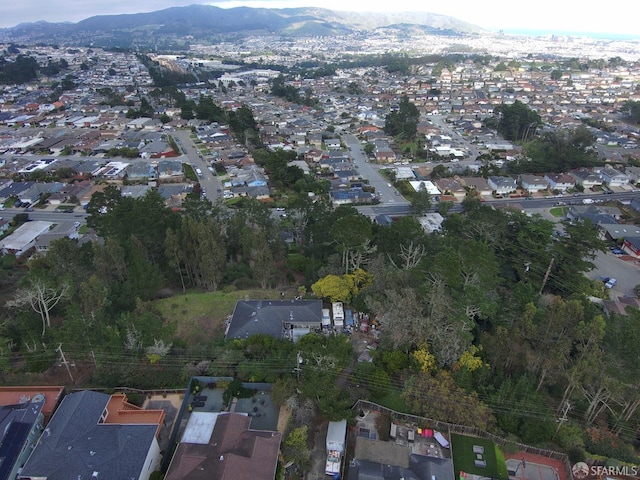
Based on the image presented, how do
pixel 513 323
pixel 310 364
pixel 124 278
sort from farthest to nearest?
pixel 124 278 → pixel 513 323 → pixel 310 364

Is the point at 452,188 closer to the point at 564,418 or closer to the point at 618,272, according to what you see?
the point at 618,272

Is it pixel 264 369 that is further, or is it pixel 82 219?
pixel 82 219

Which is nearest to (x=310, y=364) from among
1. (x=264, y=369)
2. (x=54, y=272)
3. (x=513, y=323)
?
(x=264, y=369)

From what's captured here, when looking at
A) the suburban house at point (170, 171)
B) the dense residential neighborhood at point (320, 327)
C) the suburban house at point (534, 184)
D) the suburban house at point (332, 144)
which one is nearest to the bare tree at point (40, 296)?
the dense residential neighborhood at point (320, 327)

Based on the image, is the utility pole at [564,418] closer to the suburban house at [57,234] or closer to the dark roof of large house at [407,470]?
the dark roof of large house at [407,470]

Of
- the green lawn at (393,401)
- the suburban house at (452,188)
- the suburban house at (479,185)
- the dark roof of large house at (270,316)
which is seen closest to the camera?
the green lawn at (393,401)

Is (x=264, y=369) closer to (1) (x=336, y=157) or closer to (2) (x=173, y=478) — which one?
(2) (x=173, y=478)
